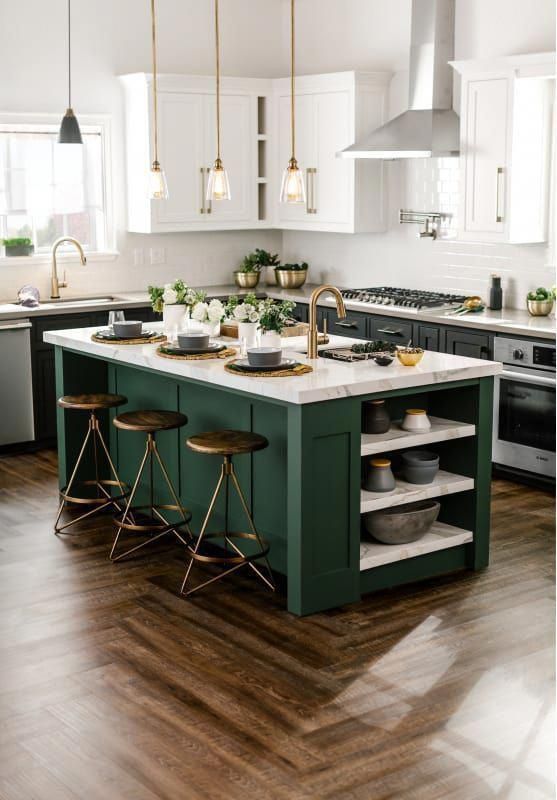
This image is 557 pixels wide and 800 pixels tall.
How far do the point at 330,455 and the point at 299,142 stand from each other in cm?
445

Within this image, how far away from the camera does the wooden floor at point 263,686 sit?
11.1ft

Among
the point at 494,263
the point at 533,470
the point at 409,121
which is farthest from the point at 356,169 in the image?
the point at 533,470

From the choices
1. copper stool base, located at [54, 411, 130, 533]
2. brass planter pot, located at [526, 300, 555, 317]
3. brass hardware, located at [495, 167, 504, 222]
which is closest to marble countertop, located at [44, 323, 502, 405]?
copper stool base, located at [54, 411, 130, 533]

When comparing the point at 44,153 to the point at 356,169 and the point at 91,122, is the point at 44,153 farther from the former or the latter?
the point at 356,169

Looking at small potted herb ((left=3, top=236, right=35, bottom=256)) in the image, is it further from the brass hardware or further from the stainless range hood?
the brass hardware

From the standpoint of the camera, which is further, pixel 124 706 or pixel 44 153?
pixel 44 153

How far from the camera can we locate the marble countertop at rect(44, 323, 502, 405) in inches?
180

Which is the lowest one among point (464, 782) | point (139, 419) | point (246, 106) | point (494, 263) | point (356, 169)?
point (464, 782)

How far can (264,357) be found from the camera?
4.95 meters

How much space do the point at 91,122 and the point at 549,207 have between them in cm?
349

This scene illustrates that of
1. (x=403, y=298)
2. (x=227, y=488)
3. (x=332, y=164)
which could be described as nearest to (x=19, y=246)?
(x=332, y=164)

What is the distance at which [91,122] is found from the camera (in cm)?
816

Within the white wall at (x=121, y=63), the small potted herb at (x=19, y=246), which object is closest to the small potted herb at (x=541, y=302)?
the white wall at (x=121, y=63)

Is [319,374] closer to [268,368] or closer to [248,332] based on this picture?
[268,368]
